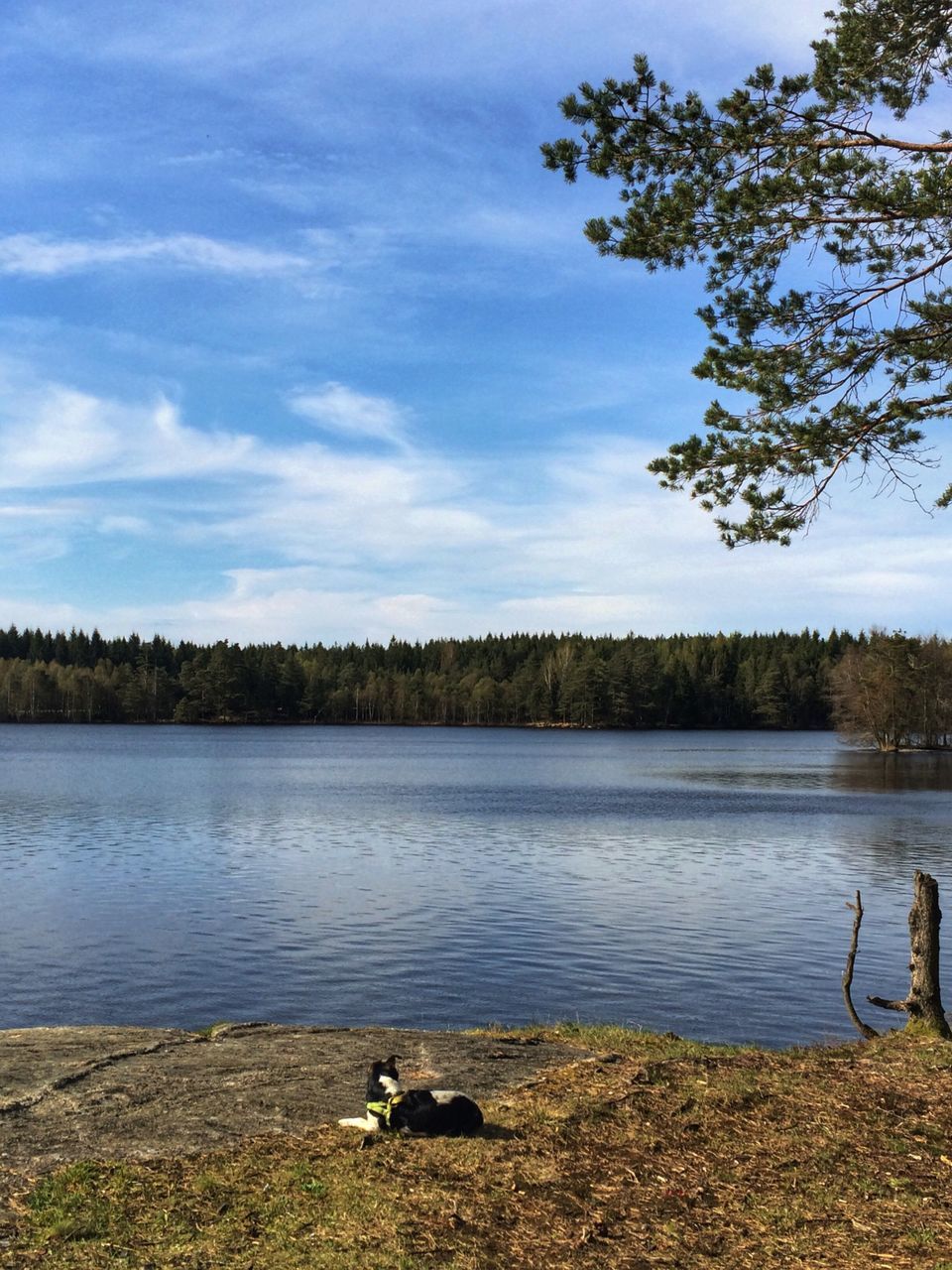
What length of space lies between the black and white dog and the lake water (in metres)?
9.82

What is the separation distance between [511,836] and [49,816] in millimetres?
22270

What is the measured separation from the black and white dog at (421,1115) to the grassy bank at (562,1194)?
14cm

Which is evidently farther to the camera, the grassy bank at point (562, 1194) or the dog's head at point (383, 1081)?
the dog's head at point (383, 1081)

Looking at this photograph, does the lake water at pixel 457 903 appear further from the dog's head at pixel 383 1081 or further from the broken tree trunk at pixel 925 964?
the dog's head at pixel 383 1081

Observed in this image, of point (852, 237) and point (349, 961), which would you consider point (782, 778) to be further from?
point (852, 237)

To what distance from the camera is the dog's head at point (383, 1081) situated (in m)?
9.57

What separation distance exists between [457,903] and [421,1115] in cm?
2196

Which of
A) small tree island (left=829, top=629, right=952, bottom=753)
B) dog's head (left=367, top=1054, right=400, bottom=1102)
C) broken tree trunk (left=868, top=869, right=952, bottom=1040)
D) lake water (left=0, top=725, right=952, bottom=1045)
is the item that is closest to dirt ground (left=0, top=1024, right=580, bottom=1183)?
dog's head (left=367, top=1054, right=400, bottom=1102)

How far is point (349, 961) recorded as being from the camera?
77.8 ft

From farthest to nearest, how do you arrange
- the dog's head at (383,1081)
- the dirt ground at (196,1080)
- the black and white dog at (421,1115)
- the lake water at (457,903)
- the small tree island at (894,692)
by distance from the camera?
the small tree island at (894,692)
the lake water at (457,903)
the dog's head at (383,1081)
the black and white dog at (421,1115)
the dirt ground at (196,1080)

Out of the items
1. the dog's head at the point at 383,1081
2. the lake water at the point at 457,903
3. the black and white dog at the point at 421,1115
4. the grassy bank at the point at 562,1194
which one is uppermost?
the dog's head at the point at 383,1081

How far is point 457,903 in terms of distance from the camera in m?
31.0

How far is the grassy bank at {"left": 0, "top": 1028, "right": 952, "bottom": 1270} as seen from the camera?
7262mm

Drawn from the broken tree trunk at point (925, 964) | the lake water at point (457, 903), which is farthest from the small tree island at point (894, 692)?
the broken tree trunk at point (925, 964)
